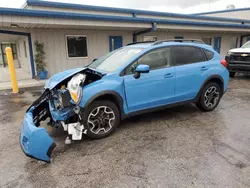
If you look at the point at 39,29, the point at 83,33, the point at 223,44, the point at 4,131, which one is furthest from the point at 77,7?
the point at 223,44

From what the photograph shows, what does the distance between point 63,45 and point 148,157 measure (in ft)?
30.1

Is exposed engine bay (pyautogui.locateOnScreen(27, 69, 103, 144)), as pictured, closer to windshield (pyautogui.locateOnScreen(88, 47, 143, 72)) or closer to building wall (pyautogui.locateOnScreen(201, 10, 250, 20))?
windshield (pyautogui.locateOnScreen(88, 47, 143, 72))

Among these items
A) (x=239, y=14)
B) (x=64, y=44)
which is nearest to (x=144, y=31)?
(x=64, y=44)

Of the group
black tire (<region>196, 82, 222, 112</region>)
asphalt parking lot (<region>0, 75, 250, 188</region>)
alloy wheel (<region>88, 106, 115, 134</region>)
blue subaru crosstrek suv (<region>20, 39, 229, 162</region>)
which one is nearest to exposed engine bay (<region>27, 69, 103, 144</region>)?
blue subaru crosstrek suv (<region>20, 39, 229, 162</region>)

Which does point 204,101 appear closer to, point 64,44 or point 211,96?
point 211,96

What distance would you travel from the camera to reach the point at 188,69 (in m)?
4.21

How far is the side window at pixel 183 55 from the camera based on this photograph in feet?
13.6

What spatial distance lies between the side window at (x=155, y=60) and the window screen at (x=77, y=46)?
7.90 metres

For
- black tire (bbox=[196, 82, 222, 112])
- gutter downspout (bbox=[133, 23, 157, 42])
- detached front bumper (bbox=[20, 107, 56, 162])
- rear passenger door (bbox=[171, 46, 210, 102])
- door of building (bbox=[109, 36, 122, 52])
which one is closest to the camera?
detached front bumper (bbox=[20, 107, 56, 162])

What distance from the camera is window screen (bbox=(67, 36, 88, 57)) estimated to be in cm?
1070

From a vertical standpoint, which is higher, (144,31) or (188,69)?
(144,31)

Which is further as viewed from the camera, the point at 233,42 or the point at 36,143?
the point at 233,42

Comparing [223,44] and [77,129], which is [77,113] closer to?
→ [77,129]

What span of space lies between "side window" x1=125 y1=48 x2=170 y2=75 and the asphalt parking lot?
1.23 metres
